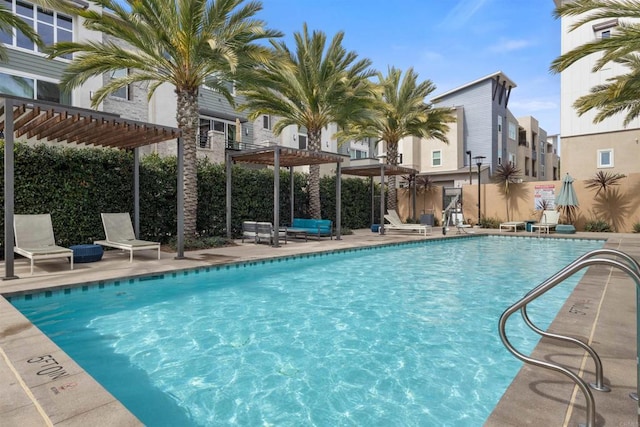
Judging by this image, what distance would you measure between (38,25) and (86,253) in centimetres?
1378

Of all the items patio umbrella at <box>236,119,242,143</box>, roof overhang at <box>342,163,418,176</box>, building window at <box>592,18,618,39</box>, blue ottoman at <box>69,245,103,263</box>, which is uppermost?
building window at <box>592,18,618,39</box>

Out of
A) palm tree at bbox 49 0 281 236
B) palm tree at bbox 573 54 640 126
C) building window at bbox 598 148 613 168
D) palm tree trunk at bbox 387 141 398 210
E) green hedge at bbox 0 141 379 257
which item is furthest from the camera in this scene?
building window at bbox 598 148 613 168

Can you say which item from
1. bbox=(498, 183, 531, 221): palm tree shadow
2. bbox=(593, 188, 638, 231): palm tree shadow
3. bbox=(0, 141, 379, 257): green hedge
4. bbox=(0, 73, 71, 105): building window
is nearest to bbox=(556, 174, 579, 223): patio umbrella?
bbox=(593, 188, 638, 231): palm tree shadow

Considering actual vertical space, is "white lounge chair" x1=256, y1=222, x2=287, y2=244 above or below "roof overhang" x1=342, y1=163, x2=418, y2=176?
below

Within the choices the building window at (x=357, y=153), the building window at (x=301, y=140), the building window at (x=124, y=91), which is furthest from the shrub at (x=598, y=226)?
the building window at (x=124, y=91)

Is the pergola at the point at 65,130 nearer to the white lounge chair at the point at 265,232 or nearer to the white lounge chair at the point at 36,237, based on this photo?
the white lounge chair at the point at 36,237

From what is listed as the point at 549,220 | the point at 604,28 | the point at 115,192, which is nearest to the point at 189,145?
the point at 115,192

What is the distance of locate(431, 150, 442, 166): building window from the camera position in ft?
108

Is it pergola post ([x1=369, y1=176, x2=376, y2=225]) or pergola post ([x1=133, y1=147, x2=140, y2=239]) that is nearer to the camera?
pergola post ([x1=133, y1=147, x2=140, y2=239])

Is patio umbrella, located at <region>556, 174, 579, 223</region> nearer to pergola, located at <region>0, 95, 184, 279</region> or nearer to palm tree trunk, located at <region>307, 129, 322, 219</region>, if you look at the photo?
palm tree trunk, located at <region>307, 129, 322, 219</region>

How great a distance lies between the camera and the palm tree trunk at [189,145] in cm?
1184

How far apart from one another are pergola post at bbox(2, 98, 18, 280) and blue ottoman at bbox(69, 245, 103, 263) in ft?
5.44

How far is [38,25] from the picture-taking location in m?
16.8

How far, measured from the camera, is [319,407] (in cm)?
347
